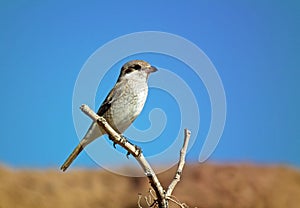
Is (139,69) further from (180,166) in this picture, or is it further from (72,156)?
(180,166)

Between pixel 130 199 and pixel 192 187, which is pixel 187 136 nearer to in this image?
pixel 192 187

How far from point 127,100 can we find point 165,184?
59.5 feet

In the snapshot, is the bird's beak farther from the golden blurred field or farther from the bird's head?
the golden blurred field

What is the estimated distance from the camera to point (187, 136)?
4.36 metres

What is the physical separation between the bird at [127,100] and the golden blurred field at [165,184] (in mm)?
17444

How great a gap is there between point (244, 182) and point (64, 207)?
8.55 m

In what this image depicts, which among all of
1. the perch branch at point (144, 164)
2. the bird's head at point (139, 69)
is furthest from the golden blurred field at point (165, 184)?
the perch branch at point (144, 164)

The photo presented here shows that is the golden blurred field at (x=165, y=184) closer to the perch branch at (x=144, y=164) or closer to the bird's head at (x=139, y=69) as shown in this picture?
the bird's head at (x=139, y=69)

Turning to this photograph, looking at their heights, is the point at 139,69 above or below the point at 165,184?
below

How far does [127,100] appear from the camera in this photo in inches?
239

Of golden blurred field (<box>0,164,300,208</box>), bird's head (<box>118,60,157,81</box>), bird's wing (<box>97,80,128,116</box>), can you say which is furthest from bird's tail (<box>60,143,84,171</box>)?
golden blurred field (<box>0,164,300,208</box>)

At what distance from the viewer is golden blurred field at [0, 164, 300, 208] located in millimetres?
24766

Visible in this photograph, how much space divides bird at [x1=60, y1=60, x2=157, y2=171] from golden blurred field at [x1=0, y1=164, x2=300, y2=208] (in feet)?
57.2

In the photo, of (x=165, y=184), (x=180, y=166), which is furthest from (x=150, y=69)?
(x=165, y=184)
